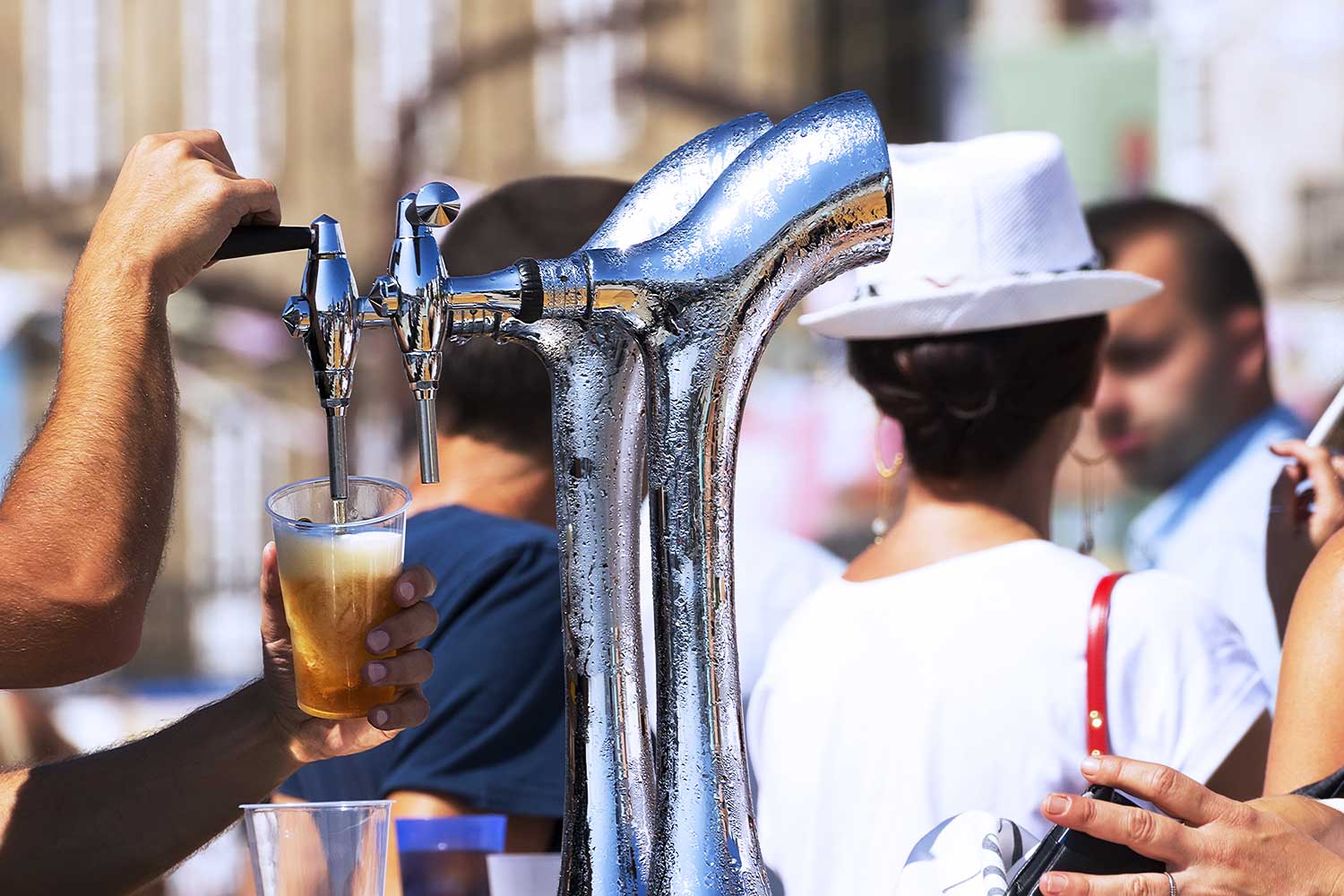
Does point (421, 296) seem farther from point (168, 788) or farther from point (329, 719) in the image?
point (168, 788)

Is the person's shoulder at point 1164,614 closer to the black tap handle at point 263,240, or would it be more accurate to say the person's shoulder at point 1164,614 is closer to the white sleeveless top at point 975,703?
the white sleeveless top at point 975,703

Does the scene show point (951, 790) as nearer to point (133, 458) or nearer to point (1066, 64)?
point (133, 458)

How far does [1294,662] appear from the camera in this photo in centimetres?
151

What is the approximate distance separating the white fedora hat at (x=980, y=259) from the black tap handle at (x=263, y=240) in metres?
0.84

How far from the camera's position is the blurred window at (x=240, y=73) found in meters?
15.1

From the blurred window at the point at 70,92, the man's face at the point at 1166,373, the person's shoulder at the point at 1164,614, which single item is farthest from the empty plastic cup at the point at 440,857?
the blurred window at the point at 70,92

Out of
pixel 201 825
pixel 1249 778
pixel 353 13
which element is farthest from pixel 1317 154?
pixel 201 825

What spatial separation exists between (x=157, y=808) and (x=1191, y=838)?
0.88 m

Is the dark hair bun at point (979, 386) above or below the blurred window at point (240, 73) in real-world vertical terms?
below

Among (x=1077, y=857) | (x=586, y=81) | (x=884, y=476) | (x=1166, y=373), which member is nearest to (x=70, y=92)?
(x=586, y=81)

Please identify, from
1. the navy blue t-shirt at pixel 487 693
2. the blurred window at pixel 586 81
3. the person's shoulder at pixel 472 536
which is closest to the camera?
the navy blue t-shirt at pixel 487 693

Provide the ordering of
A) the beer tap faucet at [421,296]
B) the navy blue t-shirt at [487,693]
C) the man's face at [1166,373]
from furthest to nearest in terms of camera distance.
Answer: the man's face at [1166,373] → the navy blue t-shirt at [487,693] → the beer tap faucet at [421,296]

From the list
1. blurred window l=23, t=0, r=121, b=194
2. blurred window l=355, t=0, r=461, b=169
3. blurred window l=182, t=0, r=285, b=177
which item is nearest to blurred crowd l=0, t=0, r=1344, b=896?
blurred window l=355, t=0, r=461, b=169

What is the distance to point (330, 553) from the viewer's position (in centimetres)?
102
